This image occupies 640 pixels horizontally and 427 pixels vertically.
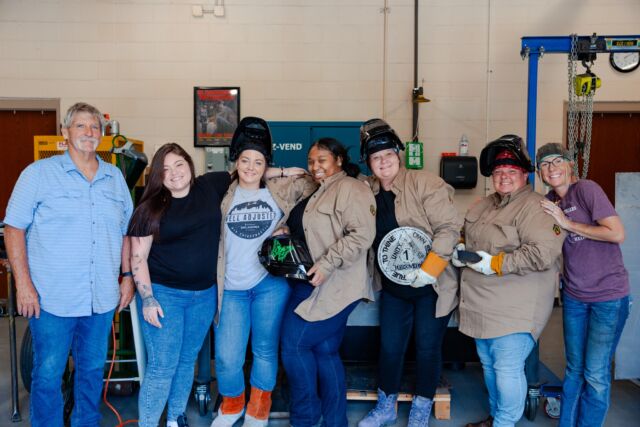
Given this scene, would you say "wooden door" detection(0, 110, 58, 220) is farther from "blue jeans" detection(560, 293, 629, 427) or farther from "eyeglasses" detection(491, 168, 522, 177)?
"blue jeans" detection(560, 293, 629, 427)

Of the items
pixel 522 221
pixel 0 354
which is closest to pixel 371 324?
pixel 522 221

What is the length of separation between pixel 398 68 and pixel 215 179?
11.7 ft

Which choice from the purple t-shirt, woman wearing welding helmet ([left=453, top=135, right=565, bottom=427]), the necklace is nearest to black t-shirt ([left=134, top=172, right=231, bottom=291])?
the necklace

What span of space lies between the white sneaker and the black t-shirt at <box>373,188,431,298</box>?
3.69 feet

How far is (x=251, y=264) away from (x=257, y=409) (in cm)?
84

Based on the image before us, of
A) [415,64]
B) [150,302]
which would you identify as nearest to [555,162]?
[150,302]

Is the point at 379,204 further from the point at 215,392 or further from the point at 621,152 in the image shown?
the point at 621,152

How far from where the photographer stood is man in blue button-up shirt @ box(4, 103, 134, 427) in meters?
2.28

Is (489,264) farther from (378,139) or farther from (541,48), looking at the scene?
(541,48)

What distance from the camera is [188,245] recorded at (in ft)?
8.28

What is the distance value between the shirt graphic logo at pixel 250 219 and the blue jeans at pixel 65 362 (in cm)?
73

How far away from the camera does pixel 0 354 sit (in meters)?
4.21

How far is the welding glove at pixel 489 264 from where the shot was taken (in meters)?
2.46

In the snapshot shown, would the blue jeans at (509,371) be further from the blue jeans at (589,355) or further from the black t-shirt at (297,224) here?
the black t-shirt at (297,224)
